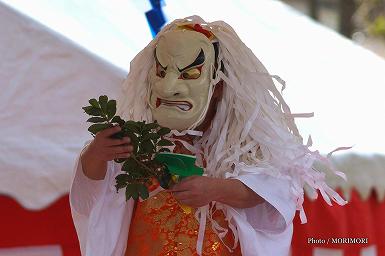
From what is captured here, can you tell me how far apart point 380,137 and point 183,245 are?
1.02 metres

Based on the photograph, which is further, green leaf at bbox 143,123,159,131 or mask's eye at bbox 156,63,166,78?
mask's eye at bbox 156,63,166,78

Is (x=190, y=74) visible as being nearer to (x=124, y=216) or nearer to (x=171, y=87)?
(x=171, y=87)

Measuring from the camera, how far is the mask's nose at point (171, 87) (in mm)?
1446

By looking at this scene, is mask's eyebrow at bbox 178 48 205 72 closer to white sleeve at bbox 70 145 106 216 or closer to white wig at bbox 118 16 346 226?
white wig at bbox 118 16 346 226

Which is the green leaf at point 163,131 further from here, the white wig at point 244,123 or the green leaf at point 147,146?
the white wig at point 244,123

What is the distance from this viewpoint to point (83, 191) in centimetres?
154

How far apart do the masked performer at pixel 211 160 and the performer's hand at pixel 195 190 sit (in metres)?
0.02

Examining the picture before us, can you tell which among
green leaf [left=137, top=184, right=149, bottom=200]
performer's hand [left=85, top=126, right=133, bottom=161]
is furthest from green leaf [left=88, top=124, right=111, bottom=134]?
green leaf [left=137, top=184, right=149, bottom=200]

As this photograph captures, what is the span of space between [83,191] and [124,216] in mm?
88

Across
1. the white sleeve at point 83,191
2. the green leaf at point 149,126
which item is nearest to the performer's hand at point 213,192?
the green leaf at point 149,126

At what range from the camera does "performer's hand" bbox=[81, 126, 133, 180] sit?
4.41ft

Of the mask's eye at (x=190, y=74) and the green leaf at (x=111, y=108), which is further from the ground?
the mask's eye at (x=190, y=74)

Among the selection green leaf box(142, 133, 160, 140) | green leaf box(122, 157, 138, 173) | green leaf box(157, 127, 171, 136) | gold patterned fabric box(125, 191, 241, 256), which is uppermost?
green leaf box(157, 127, 171, 136)

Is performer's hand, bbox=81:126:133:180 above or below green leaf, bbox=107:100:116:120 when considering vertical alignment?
below
